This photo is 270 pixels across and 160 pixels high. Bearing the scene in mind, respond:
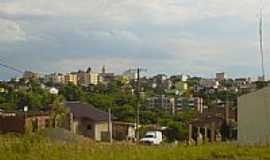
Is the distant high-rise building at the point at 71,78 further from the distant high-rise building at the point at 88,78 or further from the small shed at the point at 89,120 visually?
the small shed at the point at 89,120

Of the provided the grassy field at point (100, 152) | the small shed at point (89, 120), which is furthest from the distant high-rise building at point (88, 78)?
the grassy field at point (100, 152)

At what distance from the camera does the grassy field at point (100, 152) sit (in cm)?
1348

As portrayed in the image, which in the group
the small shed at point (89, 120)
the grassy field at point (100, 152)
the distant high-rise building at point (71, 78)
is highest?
the distant high-rise building at point (71, 78)

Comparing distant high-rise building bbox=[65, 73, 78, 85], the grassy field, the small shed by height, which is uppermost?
distant high-rise building bbox=[65, 73, 78, 85]

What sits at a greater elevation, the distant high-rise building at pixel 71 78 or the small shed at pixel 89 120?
the distant high-rise building at pixel 71 78

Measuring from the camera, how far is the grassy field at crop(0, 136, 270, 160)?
13479 mm

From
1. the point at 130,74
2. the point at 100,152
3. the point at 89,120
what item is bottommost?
the point at 89,120

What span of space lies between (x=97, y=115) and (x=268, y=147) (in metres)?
49.2

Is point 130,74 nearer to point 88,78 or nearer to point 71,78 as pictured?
point 71,78

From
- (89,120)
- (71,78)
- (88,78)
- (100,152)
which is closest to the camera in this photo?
(100,152)

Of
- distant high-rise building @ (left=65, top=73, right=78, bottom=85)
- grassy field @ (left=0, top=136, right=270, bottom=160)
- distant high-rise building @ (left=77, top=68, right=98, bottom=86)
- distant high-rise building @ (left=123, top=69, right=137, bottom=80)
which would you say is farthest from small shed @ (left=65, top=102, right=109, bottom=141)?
grassy field @ (left=0, top=136, right=270, bottom=160)

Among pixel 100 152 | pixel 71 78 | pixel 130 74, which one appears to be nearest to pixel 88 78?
pixel 71 78

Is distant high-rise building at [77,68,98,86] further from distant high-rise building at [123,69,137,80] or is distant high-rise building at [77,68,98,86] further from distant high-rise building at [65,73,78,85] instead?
distant high-rise building at [123,69,137,80]

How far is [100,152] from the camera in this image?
47.9 ft
